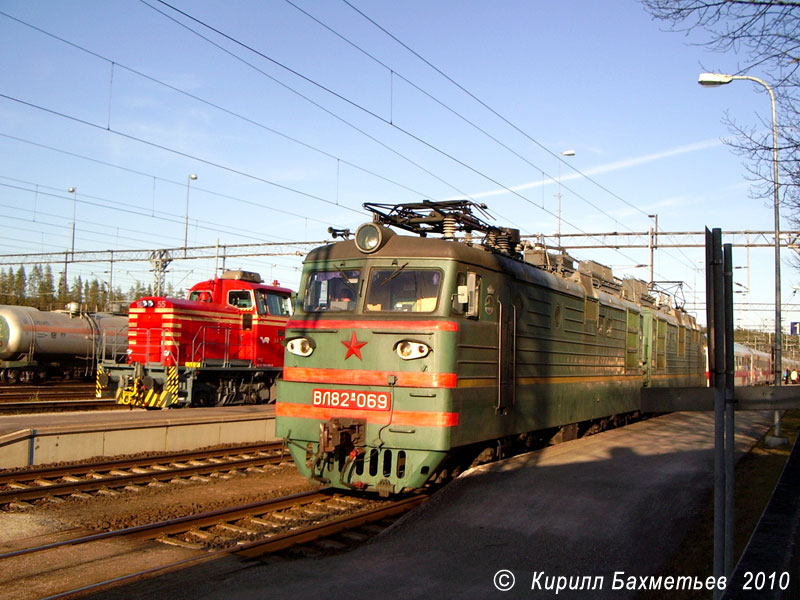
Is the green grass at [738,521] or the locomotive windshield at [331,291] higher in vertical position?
A: the locomotive windshield at [331,291]

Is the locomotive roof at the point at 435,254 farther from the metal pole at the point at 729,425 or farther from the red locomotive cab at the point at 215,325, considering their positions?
the red locomotive cab at the point at 215,325

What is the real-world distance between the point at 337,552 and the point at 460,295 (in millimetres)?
3370

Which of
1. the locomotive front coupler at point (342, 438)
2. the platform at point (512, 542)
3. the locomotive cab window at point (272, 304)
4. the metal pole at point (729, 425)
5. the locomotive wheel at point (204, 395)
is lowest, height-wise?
the platform at point (512, 542)

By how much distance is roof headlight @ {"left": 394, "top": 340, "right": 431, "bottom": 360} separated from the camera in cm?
845

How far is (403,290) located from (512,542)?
11.0ft

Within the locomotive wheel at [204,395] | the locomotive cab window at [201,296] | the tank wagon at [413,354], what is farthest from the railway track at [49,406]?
the tank wagon at [413,354]

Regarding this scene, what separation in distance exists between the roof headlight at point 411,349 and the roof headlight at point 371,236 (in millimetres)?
1410

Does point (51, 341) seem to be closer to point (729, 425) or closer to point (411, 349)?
point (411, 349)

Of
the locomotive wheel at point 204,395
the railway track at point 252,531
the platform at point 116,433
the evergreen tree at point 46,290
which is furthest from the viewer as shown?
the evergreen tree at point 46,290

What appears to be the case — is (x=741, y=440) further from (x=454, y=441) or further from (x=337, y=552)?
(x=337, y=552)

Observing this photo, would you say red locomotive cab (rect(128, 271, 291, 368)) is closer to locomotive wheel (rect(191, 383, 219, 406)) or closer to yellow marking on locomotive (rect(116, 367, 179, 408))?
yellow marking on locomotive (rect(116, 367, 179, 408))

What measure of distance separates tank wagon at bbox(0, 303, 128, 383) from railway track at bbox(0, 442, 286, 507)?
58.2ft

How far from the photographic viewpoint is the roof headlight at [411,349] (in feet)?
27.7

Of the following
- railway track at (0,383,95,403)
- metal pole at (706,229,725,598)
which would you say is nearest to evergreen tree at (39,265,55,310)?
railway track at (0,383,95,403)
